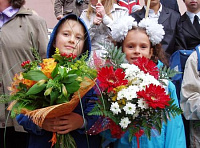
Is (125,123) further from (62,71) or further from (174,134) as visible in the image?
(174,134)

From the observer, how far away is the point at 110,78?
7.84ft

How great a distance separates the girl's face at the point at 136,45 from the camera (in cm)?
303

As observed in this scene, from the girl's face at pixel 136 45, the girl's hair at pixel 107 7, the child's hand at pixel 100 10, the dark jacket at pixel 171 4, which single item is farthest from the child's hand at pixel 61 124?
the dark jacket at pixel 171 4

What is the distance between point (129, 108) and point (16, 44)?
1.68 m

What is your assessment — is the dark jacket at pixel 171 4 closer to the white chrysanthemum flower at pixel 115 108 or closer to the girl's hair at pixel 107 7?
the girl's hair at pixel 107 7

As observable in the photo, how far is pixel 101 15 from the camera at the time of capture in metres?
4.27

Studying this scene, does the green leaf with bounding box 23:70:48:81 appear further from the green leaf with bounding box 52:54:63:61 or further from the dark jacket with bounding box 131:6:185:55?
the dark jacket with bounding box 131:6:185:55

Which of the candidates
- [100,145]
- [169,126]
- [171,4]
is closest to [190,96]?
[169,126]

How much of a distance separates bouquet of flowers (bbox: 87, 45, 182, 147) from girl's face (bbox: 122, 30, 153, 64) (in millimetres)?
532

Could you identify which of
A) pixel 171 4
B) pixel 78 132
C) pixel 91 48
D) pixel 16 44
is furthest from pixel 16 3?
pixel 171 4

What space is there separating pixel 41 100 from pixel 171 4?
142 inches

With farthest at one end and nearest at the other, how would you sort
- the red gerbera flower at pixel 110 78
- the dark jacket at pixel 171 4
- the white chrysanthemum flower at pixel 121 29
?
the dark jacket at pixel 171 4 < the white chrysanthemum flower at pixel 121 29 < the red gerbera flower at pixel 110 78

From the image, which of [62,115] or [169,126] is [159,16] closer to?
Result: [169,126]

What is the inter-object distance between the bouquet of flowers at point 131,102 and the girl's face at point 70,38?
56cm
